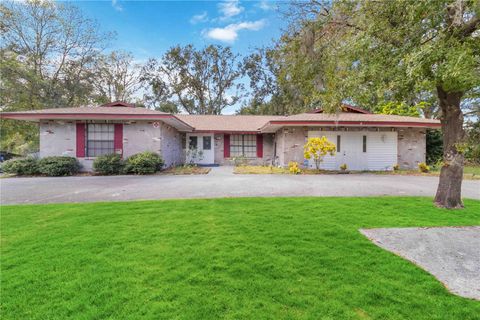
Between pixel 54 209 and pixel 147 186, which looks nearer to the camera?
pixel 54 209

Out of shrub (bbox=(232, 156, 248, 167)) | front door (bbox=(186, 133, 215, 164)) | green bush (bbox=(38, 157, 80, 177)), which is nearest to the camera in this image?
green bush (bbox=(38, 157, 80, 177))

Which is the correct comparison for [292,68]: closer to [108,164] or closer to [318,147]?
[318,147]

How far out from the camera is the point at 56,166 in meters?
11.4

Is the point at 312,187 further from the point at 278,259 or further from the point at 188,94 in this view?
the point at 188,94

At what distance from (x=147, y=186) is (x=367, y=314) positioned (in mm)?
7663

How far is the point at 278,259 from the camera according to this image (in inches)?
125

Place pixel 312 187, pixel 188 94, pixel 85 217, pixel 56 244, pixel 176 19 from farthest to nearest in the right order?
pixel 188 94, pixel 176 19, pixel 312 187, pixel 85 217, pixel 56 244

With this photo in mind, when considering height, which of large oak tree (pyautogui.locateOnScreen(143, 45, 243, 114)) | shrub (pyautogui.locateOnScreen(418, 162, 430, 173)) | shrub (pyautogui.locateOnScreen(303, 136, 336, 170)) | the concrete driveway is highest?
large oak tree (pyautogui.locateOnScreen(143, 45, 243, 114))

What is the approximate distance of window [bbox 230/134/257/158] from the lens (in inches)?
704

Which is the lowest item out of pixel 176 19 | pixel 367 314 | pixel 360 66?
pixel 367 314

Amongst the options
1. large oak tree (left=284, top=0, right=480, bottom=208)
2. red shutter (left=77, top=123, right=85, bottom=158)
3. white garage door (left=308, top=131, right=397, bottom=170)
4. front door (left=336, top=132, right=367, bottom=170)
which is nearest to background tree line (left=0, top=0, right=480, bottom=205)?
large oak tree (left=284, top=0, right=480, bottom=208)

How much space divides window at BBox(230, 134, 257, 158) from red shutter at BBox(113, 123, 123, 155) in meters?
7.45

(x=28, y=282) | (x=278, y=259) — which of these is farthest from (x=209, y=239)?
(x=28, y=282)

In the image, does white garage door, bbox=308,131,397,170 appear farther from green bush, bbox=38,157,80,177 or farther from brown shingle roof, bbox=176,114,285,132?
green bush, bbox=38,157,80,177
